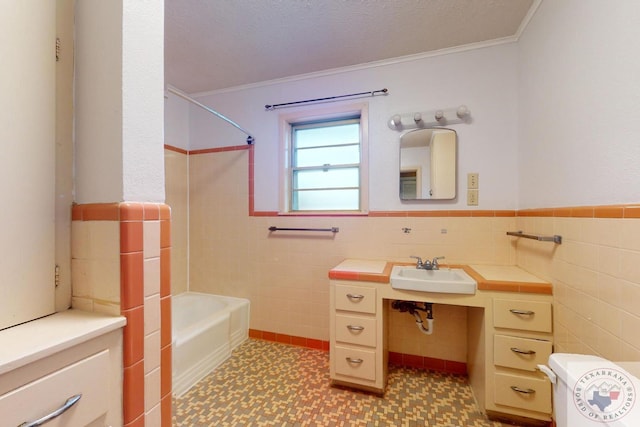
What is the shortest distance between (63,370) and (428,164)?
2.14 meters

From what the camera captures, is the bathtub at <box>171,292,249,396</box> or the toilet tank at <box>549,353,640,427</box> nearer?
the toilet tank at <box>549,353,640,427</box>

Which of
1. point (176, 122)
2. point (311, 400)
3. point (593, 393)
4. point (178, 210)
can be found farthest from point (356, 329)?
point (176, 122)

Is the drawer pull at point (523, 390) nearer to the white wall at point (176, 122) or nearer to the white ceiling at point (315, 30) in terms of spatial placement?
the white ceiling at point (315, 30)

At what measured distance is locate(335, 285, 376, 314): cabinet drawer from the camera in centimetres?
163

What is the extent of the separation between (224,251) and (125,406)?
1.93 meters

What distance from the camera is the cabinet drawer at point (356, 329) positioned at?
1.62m

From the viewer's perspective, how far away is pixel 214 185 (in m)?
2.55

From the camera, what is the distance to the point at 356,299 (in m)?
1.66

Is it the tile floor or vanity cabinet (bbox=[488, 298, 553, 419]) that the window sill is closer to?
vanity cabinet (bbox=[488, 298, 553, 419])

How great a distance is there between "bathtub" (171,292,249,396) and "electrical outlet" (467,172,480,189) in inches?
86.8

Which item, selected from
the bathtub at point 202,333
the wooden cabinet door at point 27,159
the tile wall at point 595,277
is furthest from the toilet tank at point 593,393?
the bathtub at point 202,333

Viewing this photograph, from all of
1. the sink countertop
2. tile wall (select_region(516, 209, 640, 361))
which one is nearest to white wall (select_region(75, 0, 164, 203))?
the sink countertop

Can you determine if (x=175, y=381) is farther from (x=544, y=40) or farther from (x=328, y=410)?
(x=544, y=40)

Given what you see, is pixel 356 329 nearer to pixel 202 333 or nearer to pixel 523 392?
pixel 523 392
